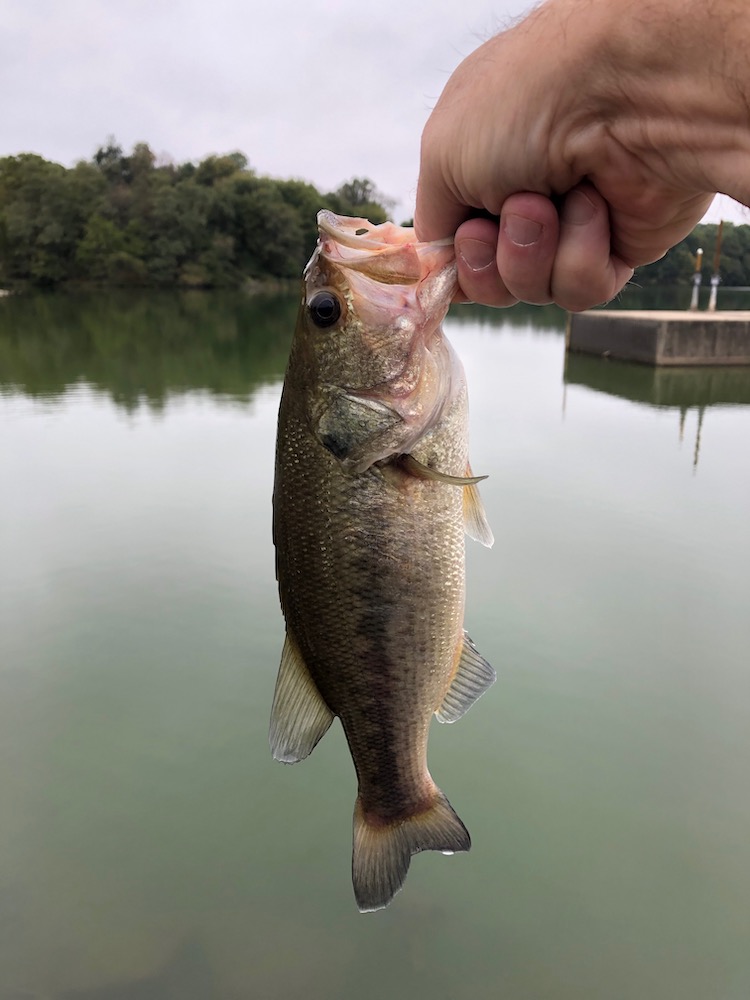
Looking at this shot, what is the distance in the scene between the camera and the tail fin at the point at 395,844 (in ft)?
4.81

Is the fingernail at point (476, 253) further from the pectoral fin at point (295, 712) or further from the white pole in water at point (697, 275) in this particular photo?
the white pole in water at point (697, 275)

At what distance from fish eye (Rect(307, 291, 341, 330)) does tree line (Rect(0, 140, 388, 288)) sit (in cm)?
4353

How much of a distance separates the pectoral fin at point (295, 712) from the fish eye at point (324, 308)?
621 mm

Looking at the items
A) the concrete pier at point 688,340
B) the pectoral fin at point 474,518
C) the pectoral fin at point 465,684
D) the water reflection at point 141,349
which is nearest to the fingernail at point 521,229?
the pectoral fin at point 474,518

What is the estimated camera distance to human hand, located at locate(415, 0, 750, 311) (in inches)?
36.5

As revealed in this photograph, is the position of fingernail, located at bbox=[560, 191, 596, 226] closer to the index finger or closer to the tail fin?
the index finger

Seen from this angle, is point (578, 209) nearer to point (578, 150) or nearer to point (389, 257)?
point (578, 150)

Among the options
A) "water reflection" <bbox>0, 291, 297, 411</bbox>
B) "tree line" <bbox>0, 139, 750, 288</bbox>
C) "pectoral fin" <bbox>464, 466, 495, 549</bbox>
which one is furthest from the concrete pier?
"tree line" <bbox>0, 139, 750, 288</bbox>

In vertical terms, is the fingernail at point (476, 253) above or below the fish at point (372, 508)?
above

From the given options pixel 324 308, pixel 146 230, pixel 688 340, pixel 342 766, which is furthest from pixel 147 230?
pixel 324 308

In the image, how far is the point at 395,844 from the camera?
1513 millimetres

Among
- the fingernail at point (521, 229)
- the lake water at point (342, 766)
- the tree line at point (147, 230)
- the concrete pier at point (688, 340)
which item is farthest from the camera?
the tree line at point (147, 230)

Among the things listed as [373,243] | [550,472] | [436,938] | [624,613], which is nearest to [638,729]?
[624,613]

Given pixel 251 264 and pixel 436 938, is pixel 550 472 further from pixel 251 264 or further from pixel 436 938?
pixel 251 264
